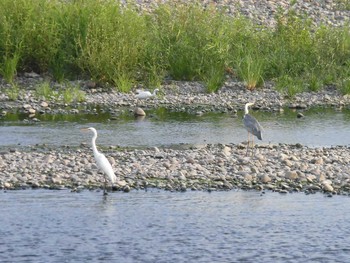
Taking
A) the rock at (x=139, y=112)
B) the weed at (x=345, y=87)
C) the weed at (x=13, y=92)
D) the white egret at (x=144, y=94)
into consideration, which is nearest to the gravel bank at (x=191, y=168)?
the rock at (x=139, y=112)

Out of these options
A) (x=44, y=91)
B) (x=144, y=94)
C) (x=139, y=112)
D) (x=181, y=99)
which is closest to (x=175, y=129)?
(x=139, y=112)

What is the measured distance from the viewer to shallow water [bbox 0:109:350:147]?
21.1 metres

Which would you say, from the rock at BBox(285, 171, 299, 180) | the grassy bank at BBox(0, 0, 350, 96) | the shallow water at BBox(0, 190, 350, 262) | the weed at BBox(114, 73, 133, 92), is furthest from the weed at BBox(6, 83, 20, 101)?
the rock at BBox(285, 171, 299, 180)

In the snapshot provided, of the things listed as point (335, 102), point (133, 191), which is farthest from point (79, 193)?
point (335, 102)

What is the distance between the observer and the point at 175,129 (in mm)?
22672

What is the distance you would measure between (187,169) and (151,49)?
11988 mm

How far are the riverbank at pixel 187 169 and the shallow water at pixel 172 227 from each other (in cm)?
37

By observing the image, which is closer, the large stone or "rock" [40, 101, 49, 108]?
the large stone

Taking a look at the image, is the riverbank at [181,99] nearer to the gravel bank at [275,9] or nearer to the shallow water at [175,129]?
the shallow water at [175,129]

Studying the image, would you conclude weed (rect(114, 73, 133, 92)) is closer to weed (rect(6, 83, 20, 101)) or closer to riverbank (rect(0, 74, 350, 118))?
riverbank (rect(0, 74, 350, 118))

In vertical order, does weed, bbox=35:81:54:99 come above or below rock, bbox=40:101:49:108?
above

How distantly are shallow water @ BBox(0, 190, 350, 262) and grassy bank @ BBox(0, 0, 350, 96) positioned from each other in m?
11.7

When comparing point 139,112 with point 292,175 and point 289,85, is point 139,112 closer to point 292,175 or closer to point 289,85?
point 289,85

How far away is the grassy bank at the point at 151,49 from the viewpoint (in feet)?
92.3
